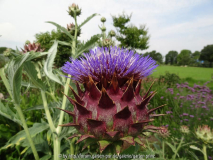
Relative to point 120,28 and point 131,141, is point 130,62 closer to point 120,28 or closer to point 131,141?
point 131,141

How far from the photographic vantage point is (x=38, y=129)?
1108 millimetres

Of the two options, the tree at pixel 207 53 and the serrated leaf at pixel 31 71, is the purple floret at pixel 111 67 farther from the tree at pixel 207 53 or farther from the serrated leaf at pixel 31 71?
the tree at pixel 207 53

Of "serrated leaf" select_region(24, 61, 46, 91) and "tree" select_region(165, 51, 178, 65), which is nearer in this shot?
"serrated leaf" select_region(24, 61, 46, 91)

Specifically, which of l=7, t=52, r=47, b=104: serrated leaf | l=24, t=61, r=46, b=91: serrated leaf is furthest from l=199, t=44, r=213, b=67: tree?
l=7, t=52, r=47, b=104: serrated leaf

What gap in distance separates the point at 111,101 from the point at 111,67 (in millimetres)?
186

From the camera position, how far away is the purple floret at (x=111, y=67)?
0.88 metres

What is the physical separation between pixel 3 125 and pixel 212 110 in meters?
3.85

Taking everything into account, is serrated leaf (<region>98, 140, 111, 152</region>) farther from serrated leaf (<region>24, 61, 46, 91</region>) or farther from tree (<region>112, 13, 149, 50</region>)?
tree (<region>112, 13, 149, 50</region>)

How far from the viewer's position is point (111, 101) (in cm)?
80

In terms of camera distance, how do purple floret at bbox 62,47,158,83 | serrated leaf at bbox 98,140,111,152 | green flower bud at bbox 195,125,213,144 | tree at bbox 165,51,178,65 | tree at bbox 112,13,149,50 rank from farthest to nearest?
tree at bbox 165,51,178,65 < tree at bbox 112,13,149,50 < green flower bud at bbox 195,125,213,144 < purple floret at bbox 62,47,158,83 < serrated leaf at bbox 98,140,111,152

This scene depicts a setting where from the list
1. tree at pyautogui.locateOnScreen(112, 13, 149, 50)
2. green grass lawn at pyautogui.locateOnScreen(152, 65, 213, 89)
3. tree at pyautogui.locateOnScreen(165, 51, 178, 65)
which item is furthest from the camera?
tree at pyautogui.locateOnScreen(165, 51, 178, 65)

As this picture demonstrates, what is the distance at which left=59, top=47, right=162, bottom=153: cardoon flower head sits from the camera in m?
0.77

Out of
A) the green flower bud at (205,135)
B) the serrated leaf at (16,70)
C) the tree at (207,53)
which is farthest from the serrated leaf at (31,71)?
the tree at (207,53)

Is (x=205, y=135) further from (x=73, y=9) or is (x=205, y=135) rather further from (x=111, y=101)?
(x=73, y=9)
